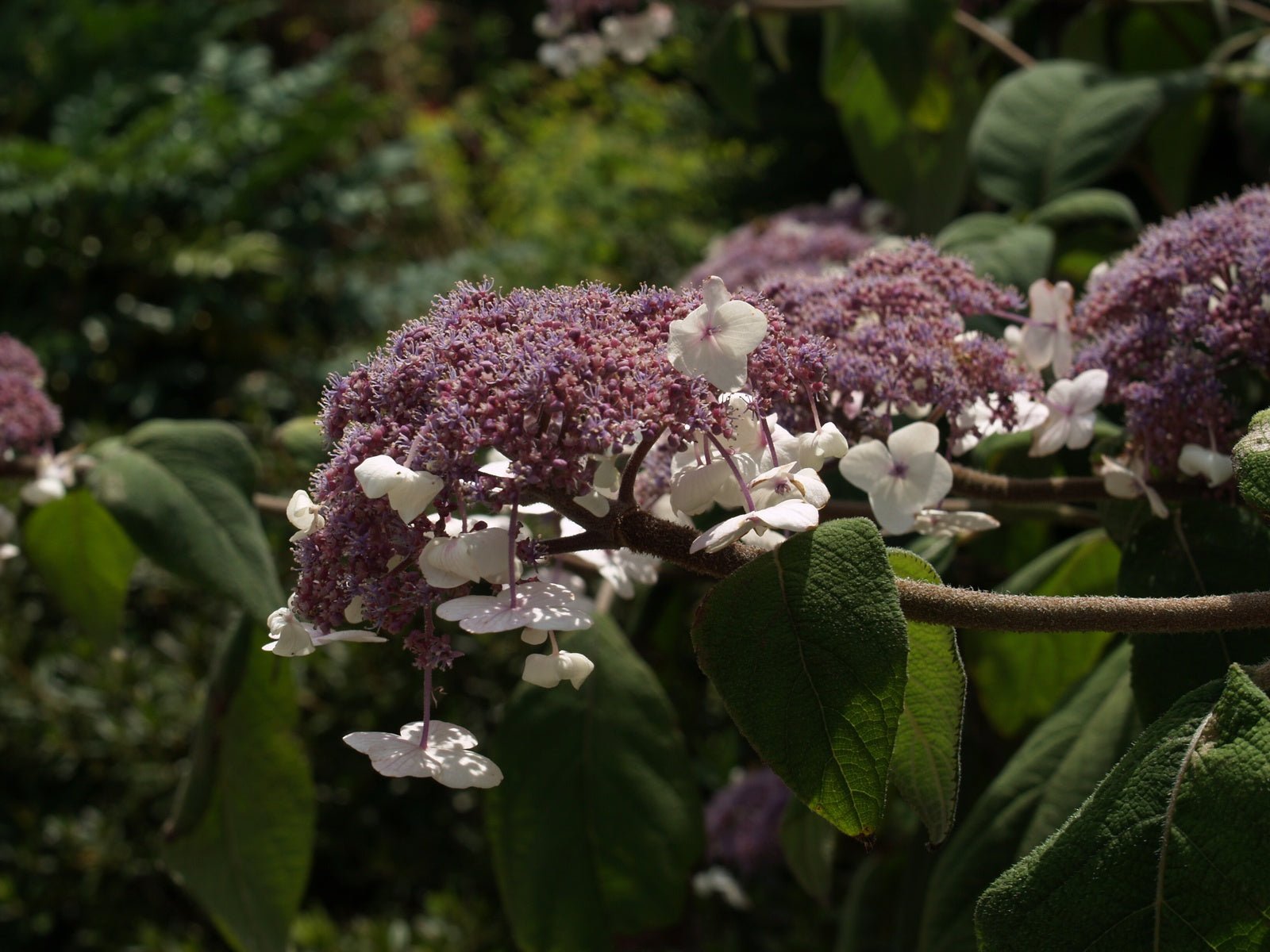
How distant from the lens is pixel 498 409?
20.5 inches

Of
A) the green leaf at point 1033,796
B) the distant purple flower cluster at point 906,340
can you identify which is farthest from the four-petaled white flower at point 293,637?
the green leaf at point 1033,796

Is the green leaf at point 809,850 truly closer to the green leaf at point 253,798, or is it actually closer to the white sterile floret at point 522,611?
the green leaf at point 253,798

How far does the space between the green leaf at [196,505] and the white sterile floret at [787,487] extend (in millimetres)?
519

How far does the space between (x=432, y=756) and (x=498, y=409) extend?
149 millimetres

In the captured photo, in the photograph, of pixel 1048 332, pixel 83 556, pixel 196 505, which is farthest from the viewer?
pixel 83 556

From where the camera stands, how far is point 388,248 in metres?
5.21

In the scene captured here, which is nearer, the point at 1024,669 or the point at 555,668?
the point at 555,668

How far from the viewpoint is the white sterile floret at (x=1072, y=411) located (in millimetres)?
698

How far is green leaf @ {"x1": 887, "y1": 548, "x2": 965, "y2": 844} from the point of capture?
0.57 m

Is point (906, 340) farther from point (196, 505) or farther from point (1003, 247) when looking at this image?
point (196, 505)

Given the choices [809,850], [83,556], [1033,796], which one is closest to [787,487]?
[1033,796]

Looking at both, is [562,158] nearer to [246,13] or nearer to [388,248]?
[388,248]

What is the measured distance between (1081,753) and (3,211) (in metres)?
4.23

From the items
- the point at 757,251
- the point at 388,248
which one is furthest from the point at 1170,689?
the point at 388,248
